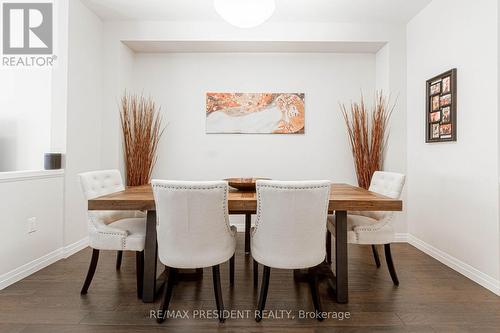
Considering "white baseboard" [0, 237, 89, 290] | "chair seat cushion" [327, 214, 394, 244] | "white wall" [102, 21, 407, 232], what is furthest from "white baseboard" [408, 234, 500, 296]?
"white baseboard" [0, 237, 89, 290]

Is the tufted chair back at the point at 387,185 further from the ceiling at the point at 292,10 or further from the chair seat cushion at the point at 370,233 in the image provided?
the ceiling at the point at 292,10

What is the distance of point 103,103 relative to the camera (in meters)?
3.54

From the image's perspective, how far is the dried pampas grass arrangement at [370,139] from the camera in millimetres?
3518

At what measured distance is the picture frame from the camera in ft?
8.70

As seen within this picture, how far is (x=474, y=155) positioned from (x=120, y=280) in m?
3.14

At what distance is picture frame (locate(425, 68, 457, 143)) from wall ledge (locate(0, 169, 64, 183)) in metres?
3.75

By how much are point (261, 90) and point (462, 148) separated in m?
2.32

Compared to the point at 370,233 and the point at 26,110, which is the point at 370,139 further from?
the point at 26,110

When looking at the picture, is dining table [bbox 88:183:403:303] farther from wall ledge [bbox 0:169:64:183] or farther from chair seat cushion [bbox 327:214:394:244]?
wall ledge [bbox 0:169:64:183]

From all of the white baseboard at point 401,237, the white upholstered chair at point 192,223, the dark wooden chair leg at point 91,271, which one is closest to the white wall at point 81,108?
the dark wooden chair leg at point 91,271

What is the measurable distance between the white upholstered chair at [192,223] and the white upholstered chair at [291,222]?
0.76 feet

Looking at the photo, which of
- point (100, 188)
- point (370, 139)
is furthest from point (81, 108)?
point (370, 139)

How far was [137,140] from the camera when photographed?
3557 millimetres

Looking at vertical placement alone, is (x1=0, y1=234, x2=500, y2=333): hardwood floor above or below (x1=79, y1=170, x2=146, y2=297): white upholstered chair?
below
